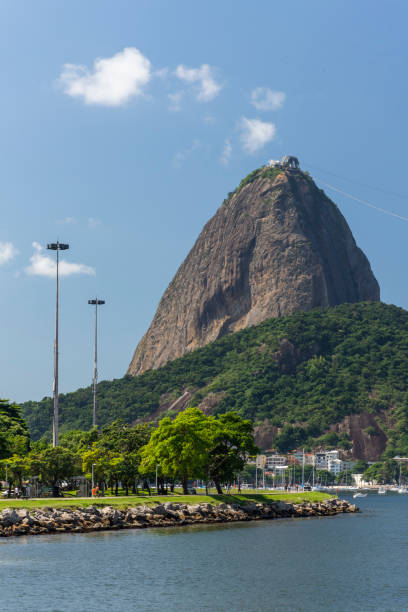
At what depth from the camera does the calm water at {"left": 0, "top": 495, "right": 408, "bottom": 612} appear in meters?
56.3

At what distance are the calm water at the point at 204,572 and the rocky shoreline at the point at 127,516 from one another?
3538mm

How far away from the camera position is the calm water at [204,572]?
56344 millimetres

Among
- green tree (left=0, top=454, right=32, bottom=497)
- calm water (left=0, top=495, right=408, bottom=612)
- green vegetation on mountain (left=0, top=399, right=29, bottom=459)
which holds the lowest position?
calm water (left=0, top=495, right=408, bottom=612)

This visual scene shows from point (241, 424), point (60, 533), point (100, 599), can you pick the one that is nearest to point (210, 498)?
point (241, 424)

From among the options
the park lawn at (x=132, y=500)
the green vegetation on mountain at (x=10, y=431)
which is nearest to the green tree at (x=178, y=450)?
the park lawn at (x=132, y=500)

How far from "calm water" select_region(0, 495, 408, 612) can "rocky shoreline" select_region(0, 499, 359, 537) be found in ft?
11.6

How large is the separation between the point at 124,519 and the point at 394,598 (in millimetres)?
42359

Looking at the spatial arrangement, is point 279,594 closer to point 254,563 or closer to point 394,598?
point 394,598

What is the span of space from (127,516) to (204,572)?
96.1 ft

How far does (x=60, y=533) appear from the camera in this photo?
8744cm

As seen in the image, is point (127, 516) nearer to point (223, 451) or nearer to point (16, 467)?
point (16, 467)

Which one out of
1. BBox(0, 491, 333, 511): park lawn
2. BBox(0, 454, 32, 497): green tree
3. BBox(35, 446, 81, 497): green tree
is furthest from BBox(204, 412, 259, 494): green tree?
BBox(0, 454, 32, 497): green tree

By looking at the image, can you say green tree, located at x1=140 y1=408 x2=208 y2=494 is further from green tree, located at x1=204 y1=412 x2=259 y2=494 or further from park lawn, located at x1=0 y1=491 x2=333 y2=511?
green tree, located at x1=204 y1=412 x2=259 y2=494

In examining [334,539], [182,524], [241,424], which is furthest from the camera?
[241,424]
